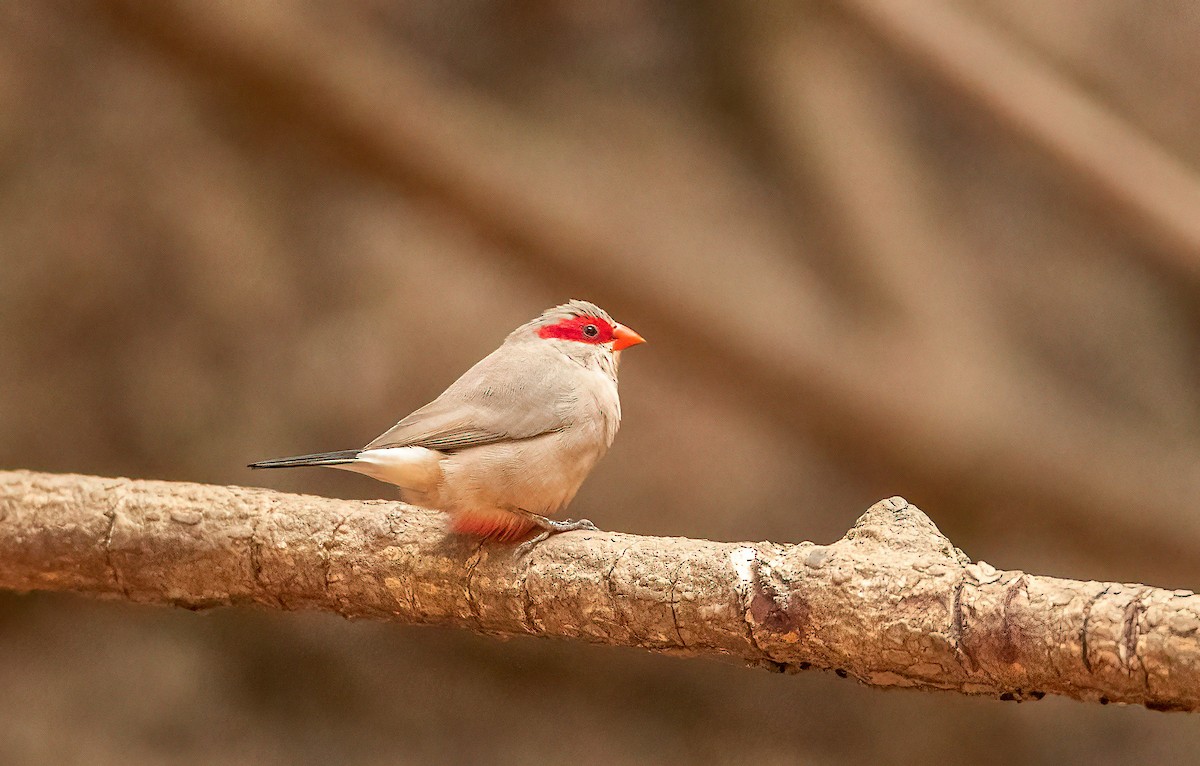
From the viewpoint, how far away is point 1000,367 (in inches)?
155

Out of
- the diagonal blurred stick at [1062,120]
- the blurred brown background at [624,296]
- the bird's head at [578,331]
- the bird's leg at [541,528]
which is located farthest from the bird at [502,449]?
the diagonal blurred stick at [1062,120]

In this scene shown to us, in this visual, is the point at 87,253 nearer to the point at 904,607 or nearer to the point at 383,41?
the point at 383,41

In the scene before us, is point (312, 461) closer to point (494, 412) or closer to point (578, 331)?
point (494, 412)

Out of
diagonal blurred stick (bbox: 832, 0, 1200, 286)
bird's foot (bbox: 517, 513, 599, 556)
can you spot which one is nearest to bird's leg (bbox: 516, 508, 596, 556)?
bird's foot (bbox: 517, 513, 599, 556)

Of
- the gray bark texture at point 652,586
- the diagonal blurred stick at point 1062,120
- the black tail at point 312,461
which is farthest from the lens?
the diagonal blurred stick at point 1062,120

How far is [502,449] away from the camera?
2.12 meters

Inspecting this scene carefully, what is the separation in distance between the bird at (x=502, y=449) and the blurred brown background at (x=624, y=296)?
1.75 m

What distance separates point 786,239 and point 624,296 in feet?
2.36

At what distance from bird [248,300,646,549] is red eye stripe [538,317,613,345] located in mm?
123

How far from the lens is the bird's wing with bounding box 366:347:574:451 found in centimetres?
214

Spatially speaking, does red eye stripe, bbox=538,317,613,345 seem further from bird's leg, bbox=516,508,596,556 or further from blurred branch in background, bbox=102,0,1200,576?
blurred branch in background, bbox=102,0,1200,576

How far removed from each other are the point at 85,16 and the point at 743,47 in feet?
8.75

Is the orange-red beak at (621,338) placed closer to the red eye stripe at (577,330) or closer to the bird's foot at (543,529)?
the red eye stripe at (577,330)

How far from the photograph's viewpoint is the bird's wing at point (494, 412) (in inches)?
84.1
